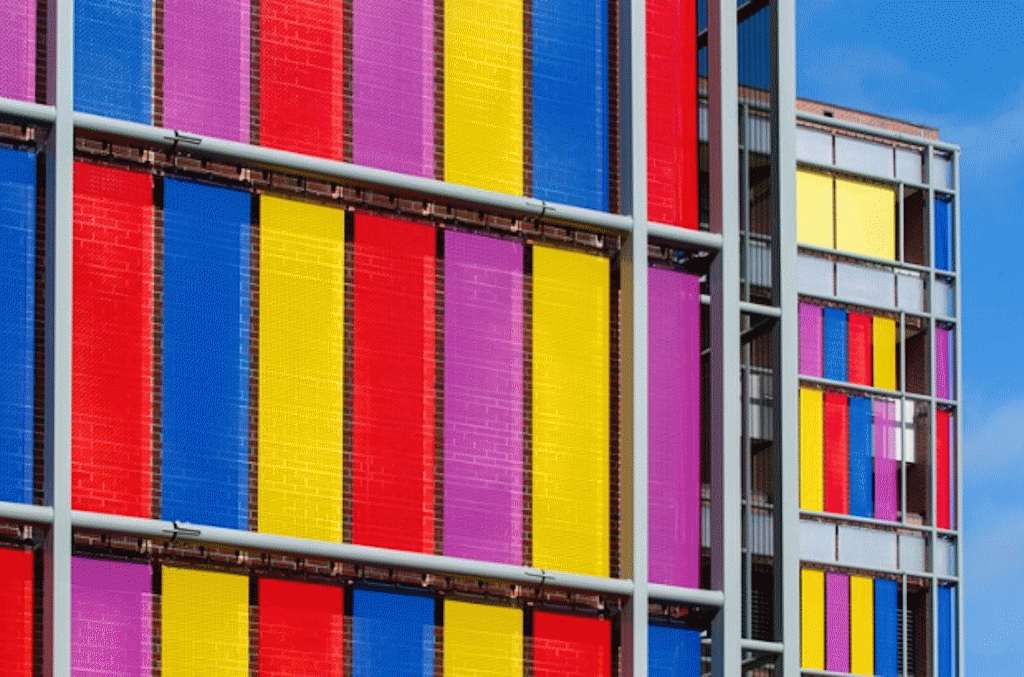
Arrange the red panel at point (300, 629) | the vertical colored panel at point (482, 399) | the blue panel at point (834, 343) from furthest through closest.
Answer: the blue panel at point (834, 343) < the vertical colored panel at point (482, 399) < the red panel at point (300, 629)

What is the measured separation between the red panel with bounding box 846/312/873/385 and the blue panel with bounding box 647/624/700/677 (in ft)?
124

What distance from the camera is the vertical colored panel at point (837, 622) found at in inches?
2820

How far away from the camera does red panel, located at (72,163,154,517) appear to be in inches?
1308

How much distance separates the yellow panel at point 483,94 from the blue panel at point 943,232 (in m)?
40.6

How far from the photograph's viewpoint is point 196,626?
33469 mm

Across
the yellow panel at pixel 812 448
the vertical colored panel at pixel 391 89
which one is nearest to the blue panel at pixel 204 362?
the vertical colored panel at pixel 391 89

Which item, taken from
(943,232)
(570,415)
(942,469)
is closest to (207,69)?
(570,415)

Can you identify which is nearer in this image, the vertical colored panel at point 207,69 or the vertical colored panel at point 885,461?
the vertical colored panel at point 207,69

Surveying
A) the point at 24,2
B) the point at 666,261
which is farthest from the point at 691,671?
the point at 24,2

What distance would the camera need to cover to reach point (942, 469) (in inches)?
2958

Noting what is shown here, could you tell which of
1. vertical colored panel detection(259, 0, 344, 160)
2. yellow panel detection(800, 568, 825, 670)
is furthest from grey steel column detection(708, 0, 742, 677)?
yellow panel detection(800, 568, 825, 670)

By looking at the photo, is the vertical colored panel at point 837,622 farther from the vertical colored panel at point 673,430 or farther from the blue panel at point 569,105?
the blue panel at point 569,105

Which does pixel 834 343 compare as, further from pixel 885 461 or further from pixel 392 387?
pixel 392 387

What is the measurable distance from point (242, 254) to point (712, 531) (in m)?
7.20
